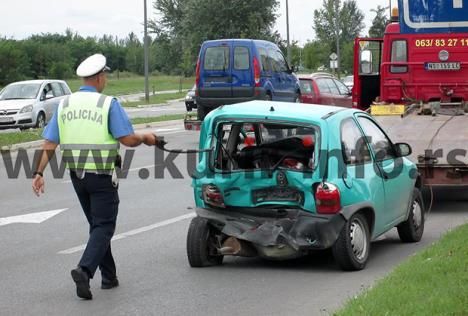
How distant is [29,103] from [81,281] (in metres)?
21.2

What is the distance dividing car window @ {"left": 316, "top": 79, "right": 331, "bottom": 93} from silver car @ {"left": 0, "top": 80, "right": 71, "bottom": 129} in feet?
24.7

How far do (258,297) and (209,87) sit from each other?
15.9 metres

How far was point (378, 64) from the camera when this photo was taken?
18328mm

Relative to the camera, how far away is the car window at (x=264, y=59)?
23484 millimetres

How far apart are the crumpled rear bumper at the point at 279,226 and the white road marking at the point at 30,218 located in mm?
3810

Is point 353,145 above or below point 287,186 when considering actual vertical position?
above

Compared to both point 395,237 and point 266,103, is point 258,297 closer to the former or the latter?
point 266,103

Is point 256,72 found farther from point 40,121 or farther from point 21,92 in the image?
point 21,92

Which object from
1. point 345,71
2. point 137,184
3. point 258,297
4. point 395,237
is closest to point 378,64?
point 137,184

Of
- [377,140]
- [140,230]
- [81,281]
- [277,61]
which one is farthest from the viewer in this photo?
[277,61]

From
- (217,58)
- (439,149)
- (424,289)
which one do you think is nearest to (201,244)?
(424,289)

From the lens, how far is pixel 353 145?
8836mm

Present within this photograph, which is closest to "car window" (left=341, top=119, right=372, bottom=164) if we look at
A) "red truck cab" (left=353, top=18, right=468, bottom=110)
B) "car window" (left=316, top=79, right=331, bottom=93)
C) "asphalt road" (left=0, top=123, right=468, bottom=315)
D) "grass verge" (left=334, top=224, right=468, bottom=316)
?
"asphalt road" (left=0, top=123, right=468, bottom=315)

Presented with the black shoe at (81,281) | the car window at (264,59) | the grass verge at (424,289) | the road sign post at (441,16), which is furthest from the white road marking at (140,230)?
the car window at (264,59)
